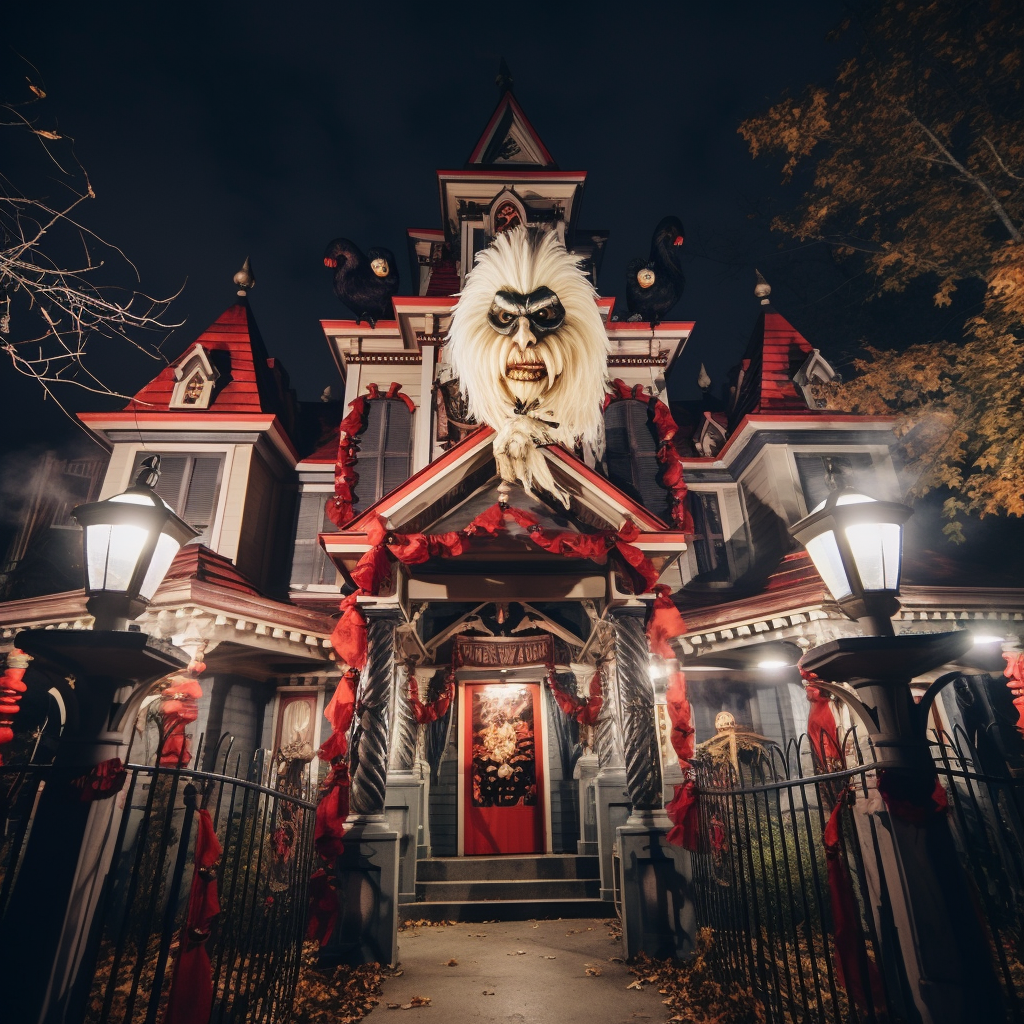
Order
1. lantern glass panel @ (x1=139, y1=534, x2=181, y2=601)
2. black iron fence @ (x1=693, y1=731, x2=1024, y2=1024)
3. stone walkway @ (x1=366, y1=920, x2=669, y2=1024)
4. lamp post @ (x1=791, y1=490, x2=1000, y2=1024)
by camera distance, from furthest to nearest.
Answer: stone walkway @ (x1=366, y1=920, x2=669, y2=1024) < lantern glass panel @ (x1=139, y1=534, x2=181, y2=601) < black iron fence @ (x1=693, y1=731, x2=1024, y2=1024) < lamp post @ (x1=791, y1=490, x2=1000, y2=1024)

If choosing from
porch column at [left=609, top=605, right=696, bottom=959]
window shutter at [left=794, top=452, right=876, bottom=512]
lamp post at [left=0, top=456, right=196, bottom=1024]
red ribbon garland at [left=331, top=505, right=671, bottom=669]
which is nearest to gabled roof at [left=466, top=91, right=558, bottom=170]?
window shutter at [left=794, top=452, right=876, bottom=512]

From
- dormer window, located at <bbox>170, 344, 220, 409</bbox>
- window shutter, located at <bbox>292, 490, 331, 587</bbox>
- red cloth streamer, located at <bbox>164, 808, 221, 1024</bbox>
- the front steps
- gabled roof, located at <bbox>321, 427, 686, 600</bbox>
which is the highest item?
dormer window, located at <bbox>170, 344, 220, 409</bbox>

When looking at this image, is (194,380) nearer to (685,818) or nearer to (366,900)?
(366,900)

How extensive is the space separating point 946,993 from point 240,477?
11.7 meters

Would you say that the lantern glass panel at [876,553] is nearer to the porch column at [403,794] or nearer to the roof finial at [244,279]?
the porch column at [403,794]

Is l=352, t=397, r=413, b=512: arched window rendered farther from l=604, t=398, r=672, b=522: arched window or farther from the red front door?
the red front door

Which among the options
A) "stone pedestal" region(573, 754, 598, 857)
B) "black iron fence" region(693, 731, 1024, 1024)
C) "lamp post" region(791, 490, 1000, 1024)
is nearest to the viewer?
"lamp post" region(791, 490, 1000, 1024)

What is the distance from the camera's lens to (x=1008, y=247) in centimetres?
987

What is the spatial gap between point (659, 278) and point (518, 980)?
12478mm

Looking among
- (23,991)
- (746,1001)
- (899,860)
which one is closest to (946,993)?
(899,860)

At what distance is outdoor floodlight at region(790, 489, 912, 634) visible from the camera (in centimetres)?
314

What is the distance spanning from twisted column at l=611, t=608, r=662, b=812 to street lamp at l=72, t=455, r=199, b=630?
4732 mm

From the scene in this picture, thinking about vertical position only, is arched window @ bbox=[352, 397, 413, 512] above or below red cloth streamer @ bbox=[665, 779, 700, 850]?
above

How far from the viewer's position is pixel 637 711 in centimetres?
626
